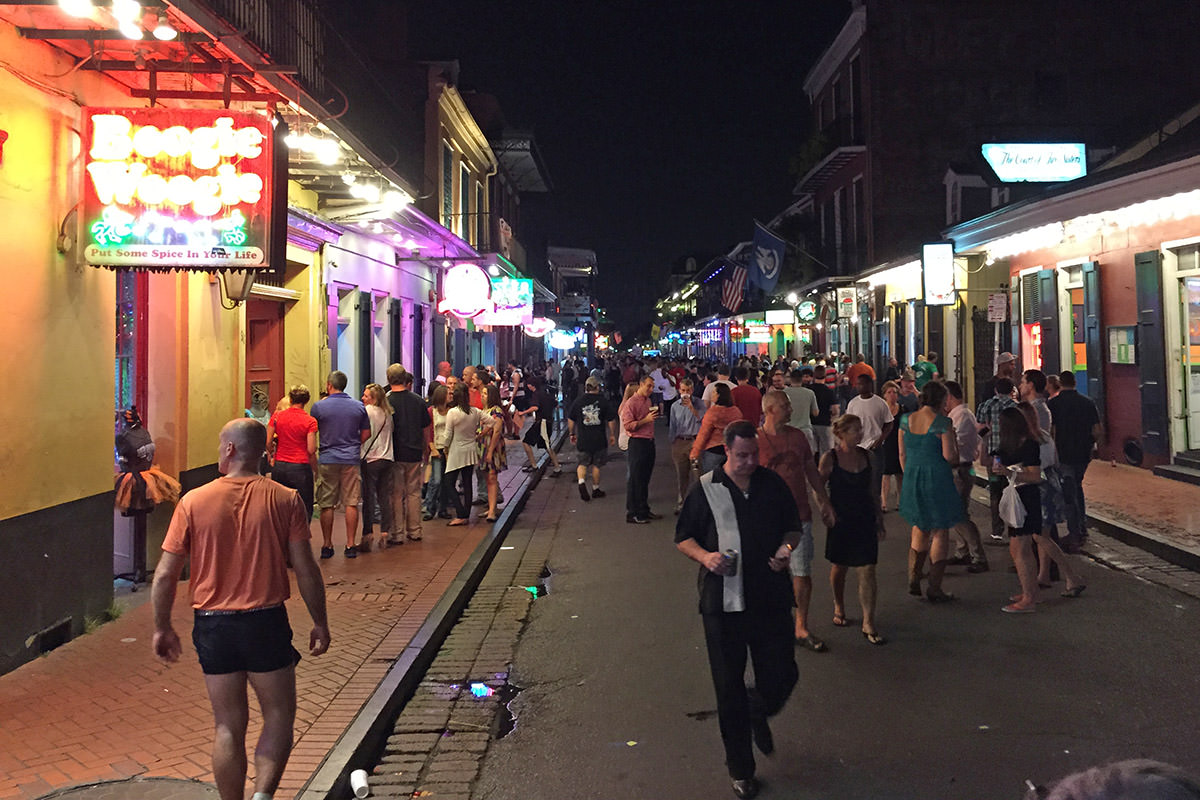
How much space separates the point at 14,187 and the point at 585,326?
66840 mm

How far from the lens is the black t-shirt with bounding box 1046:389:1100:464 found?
363 inches

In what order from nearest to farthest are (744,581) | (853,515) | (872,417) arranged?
(744,581)
(853,515)
(872,417)

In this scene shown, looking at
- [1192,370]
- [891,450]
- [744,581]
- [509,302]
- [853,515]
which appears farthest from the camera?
[509,302]

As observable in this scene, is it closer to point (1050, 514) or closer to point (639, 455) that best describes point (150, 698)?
point (1050, 514)

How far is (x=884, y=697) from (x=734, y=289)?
32140 mm

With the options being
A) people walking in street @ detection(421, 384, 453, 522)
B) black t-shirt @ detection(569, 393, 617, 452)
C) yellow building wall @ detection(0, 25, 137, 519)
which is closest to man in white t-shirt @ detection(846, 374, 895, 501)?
black t-shirt @ detection(569, 393, 617, 452)

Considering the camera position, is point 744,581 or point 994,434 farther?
point 994,434

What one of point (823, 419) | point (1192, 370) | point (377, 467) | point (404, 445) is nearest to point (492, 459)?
point (404, 445)

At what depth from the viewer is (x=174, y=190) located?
698cm

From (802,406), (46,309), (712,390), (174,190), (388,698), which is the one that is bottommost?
(388,698)

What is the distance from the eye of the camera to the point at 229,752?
12.9 ft

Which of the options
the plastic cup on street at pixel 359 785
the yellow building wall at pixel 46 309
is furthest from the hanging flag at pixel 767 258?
the plastic cup on street at pixel 359 785

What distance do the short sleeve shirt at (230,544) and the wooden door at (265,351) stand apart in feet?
26.5

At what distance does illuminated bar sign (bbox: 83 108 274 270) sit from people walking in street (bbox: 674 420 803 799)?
4.08 m
